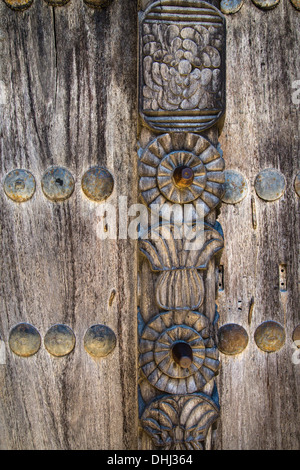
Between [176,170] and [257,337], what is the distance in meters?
0.44

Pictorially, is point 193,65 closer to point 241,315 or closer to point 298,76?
point 298,76

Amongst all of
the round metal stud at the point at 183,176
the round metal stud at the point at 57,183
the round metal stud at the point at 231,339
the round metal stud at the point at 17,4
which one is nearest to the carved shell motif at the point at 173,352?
the round metal stud at the point at 231,339

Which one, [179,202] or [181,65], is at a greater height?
[181,65]

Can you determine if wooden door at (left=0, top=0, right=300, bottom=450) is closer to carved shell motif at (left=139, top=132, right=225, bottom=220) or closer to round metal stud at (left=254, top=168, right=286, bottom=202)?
round metal stud at (left=254, top=168, right=286, bottom=202)

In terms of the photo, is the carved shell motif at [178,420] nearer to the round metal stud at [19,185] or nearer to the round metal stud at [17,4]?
the round metal stud at [19,185]

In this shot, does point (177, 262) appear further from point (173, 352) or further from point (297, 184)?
point (297, 184)

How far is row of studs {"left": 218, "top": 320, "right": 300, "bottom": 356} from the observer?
857mm

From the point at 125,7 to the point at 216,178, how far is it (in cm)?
47

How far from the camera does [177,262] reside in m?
0.71

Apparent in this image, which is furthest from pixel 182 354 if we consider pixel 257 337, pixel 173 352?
pixel 257 337

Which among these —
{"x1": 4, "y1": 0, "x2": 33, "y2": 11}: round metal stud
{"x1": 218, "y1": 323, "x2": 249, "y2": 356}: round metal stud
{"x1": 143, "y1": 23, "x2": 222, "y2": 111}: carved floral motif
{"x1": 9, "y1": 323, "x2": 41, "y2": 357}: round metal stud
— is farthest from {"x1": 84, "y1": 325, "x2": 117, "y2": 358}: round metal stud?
{"x1": 4, "y1": 0, "x2": 33, "y2": 11}: round metal stud

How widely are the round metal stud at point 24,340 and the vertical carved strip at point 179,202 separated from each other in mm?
269

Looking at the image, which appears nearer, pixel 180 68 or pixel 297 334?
pixel 180 68

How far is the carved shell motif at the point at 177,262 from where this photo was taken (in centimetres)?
71
